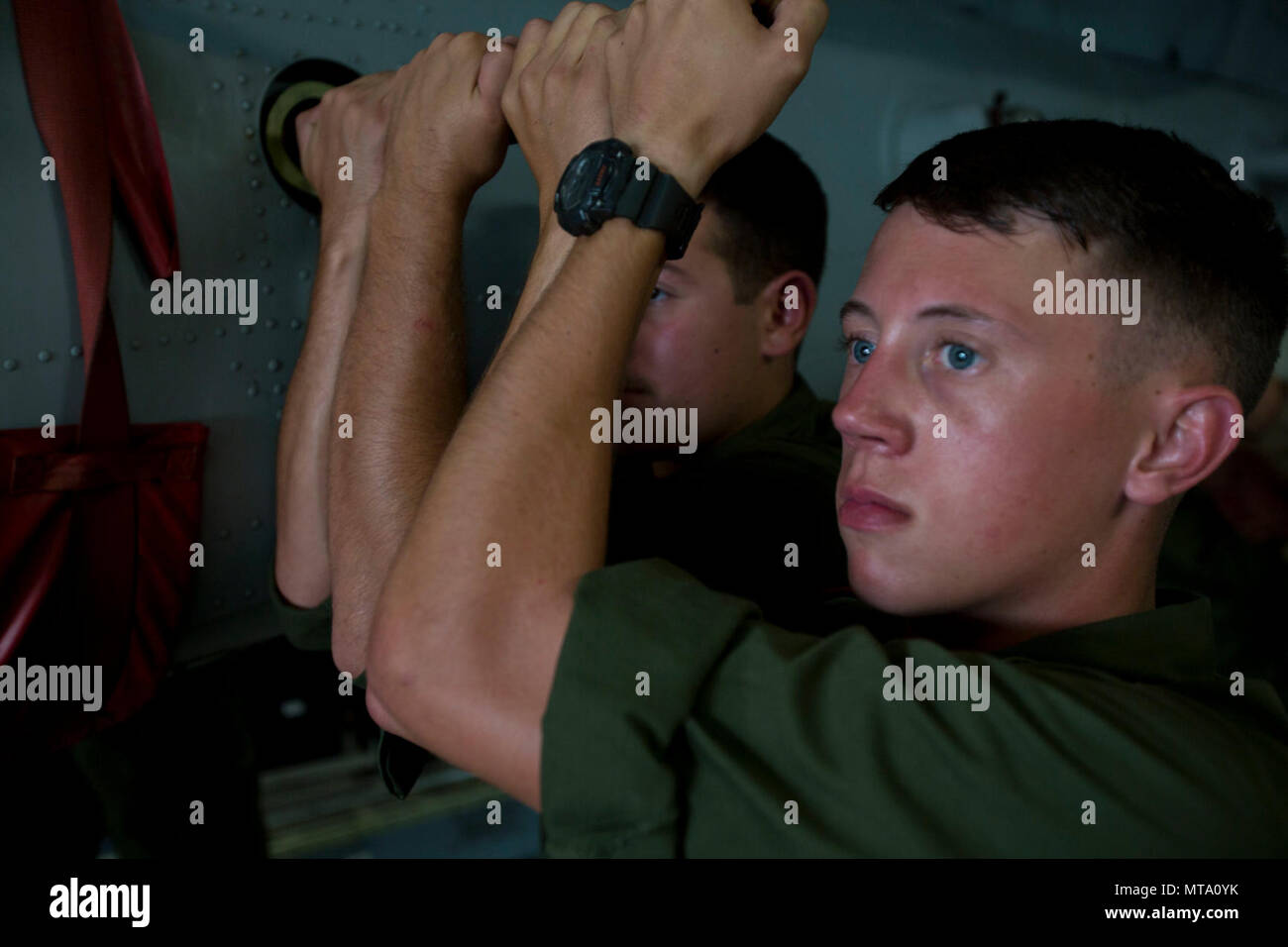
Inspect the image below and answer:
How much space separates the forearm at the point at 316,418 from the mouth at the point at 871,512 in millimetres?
494

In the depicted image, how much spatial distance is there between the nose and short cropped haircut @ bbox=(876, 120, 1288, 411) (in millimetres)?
110

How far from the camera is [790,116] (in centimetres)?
134

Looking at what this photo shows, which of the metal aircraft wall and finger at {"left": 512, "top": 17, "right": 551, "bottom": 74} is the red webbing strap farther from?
finger at {"left": 512, "top": 17, "right": 551, "bottom": 74}

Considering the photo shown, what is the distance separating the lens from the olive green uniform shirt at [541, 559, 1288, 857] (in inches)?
17.6

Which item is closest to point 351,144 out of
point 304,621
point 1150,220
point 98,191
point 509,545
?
point 98,191

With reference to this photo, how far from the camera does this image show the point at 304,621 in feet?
2.95

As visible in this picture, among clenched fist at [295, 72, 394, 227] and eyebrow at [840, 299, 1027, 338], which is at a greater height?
clenched fist at [295, 72, 394, 227]

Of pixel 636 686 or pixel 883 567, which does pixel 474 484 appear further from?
pixel 883 567

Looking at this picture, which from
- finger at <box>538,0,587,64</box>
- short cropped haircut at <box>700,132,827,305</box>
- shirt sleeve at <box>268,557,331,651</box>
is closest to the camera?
finger at <box>538,0,587,64</box>

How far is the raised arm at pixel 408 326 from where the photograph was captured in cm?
73

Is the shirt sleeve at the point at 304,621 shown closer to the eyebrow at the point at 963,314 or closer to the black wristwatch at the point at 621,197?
the black wristwatch at the point at 621,197

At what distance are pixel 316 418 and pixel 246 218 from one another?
24 centimetres

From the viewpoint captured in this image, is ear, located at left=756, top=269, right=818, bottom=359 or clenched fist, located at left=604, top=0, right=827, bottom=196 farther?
ear, located at left=756, top=269, right=818, bottom=359

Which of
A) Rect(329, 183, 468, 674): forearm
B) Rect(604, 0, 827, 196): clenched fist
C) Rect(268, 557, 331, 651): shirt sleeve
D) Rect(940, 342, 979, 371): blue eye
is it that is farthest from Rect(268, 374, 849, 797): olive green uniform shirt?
Rect(604, 0, 827, 196): clenched fist
